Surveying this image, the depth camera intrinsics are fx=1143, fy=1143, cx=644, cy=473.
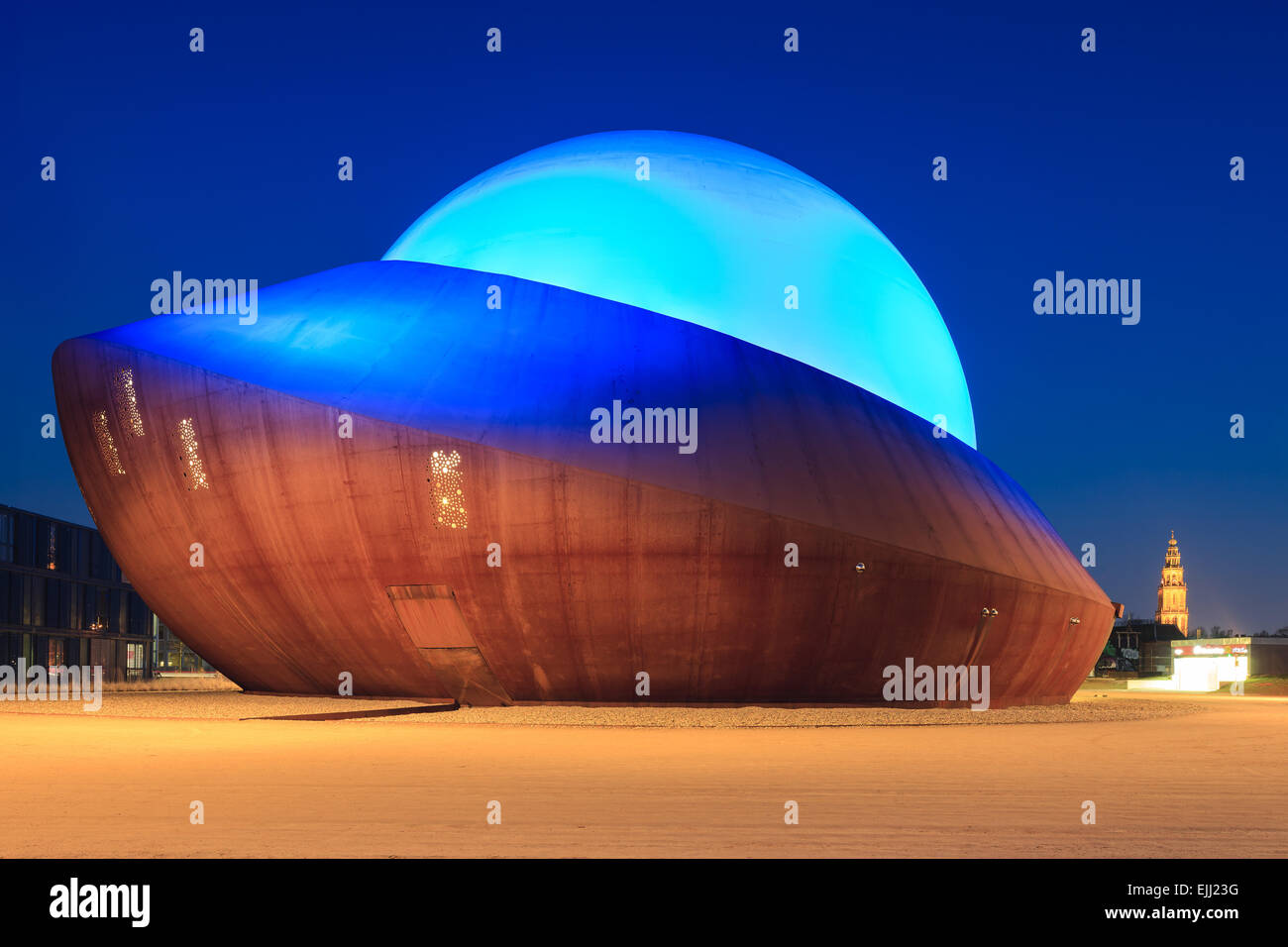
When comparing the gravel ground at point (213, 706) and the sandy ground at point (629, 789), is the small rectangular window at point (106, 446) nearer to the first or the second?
the gravel ground at point (213, 706)

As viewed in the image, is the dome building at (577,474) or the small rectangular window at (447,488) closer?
the dome building at (577,474)

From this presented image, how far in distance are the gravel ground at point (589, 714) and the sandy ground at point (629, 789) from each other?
25 cm

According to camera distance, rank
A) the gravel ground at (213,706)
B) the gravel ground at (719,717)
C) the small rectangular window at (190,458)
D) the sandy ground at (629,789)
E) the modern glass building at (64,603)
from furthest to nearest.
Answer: the modern glass building at (64,603) < the small rectangular window at (190,458) < the gravel ground at (213,706) < the gravel ground at (719,717) < the sandy ground at (629,789)

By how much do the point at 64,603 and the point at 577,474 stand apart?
44.8 m

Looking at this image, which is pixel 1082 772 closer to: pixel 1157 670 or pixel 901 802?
pixel 901 802

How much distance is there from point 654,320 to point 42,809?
635 inches

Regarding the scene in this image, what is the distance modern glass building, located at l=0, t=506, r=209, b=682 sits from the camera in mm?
50938

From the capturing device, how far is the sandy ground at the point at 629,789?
729 centimetres

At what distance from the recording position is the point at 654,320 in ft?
75.5

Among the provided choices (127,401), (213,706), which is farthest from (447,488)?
(127,401)

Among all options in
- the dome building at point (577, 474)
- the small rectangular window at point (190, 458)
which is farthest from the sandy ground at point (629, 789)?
the small rectangular window at point (190, 458)

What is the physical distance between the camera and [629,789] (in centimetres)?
1016
